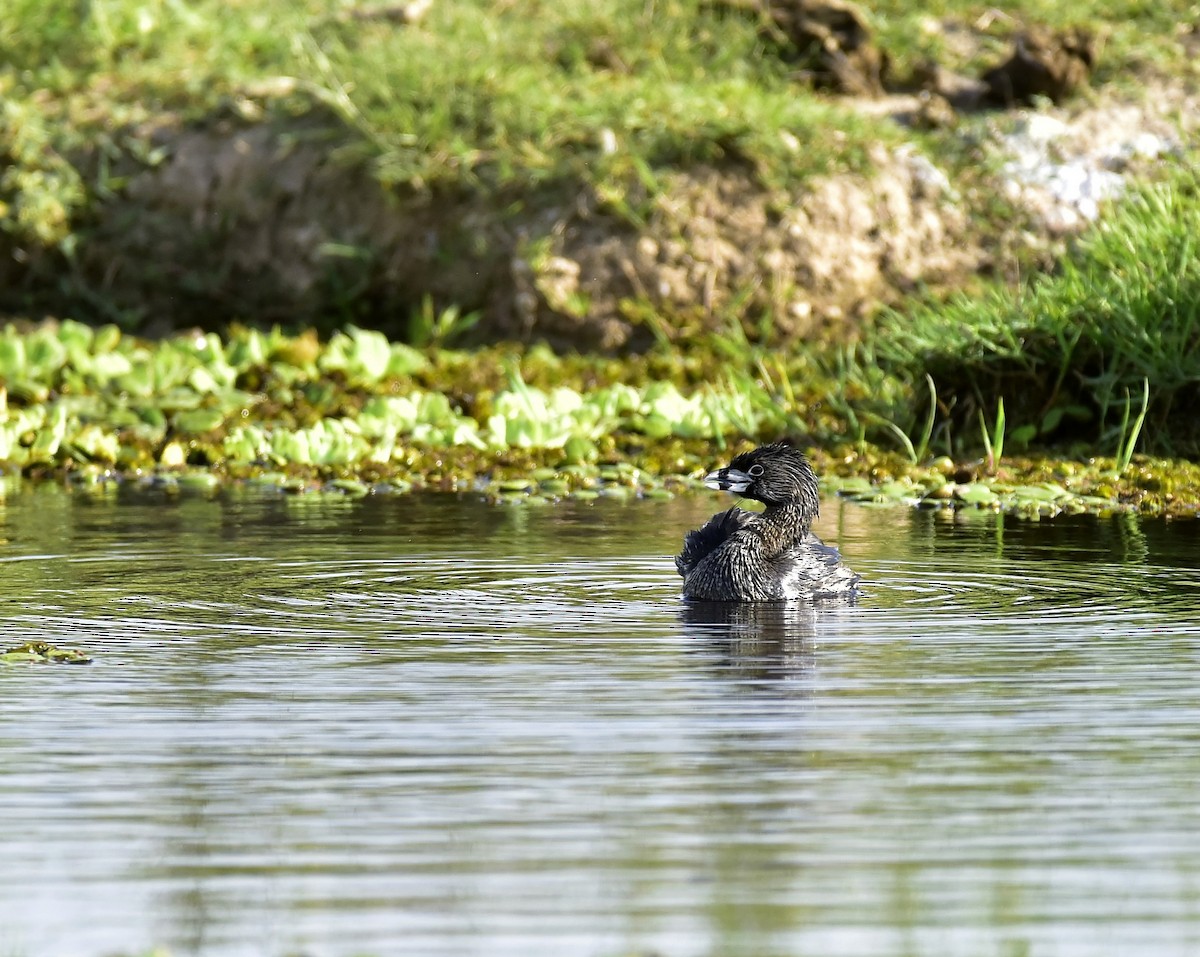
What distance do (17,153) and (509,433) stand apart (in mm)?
5529

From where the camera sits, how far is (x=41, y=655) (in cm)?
660

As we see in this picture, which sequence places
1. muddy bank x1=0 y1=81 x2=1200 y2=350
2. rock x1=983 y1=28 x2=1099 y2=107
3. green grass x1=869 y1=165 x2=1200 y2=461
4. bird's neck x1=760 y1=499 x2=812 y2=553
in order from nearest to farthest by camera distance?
bird's neck x1=760 y1=499 x2=812 y2=553 → green grass x1=869 y1=165 x2=1200 y2=461 → muddy bank x1=0 y1=81 x2=1200 y2=350 → rock x1=983 y1=28 x2=1099 y2=107

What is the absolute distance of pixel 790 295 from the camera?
14.8 metres

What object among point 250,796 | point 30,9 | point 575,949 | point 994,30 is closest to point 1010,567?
point 250,796

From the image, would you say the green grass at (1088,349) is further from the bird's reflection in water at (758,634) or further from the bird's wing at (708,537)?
the bird's reflection in water at (758,634)

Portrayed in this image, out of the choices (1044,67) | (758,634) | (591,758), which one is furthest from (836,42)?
(591,758)

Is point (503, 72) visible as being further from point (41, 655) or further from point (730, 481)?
point (41, 655)

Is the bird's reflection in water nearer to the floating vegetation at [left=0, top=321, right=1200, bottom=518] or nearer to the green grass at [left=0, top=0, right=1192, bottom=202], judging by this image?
the floating vegetation at [left=0, top=321, right=1200, bottom=518]

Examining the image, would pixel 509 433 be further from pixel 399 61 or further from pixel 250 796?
pixel 250 796

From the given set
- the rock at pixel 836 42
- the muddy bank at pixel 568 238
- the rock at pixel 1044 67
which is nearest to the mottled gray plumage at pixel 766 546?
the muddy bank at pixel 568 238

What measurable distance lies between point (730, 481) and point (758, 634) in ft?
4.57

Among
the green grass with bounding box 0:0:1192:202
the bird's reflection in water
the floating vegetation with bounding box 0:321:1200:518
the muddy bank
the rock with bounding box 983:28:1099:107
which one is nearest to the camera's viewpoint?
the bird's reflection in water

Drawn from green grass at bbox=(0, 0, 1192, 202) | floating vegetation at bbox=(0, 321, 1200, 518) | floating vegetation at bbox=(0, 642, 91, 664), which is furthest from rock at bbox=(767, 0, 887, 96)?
floating vegetation at bbox=(0, 642, 91, 664)

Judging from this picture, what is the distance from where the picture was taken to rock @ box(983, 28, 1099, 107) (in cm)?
1548
